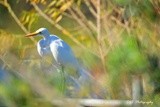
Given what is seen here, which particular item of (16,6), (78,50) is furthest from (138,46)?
(16,6)

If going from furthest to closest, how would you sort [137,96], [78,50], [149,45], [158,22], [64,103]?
[78,50]
[158,22]
[149,45]
[137,96]
[64,103]

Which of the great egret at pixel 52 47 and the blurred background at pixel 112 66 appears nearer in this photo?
the blurred background at pixel 112 66

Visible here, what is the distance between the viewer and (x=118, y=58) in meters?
0.81

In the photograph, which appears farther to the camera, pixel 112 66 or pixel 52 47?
pixel 52 47

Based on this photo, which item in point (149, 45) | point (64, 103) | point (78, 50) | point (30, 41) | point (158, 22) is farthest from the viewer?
point (30, 41)

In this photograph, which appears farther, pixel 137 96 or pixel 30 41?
pixel 30 41

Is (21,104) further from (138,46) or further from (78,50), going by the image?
(78,50)

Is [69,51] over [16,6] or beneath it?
beneath

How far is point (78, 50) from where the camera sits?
218 cm

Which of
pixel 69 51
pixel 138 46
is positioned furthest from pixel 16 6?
pixel 138 46

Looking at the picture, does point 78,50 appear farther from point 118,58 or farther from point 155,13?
point 118,58

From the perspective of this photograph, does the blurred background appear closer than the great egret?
Yes

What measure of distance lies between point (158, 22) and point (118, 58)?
274 mm

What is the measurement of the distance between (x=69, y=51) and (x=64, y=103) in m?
1.60
